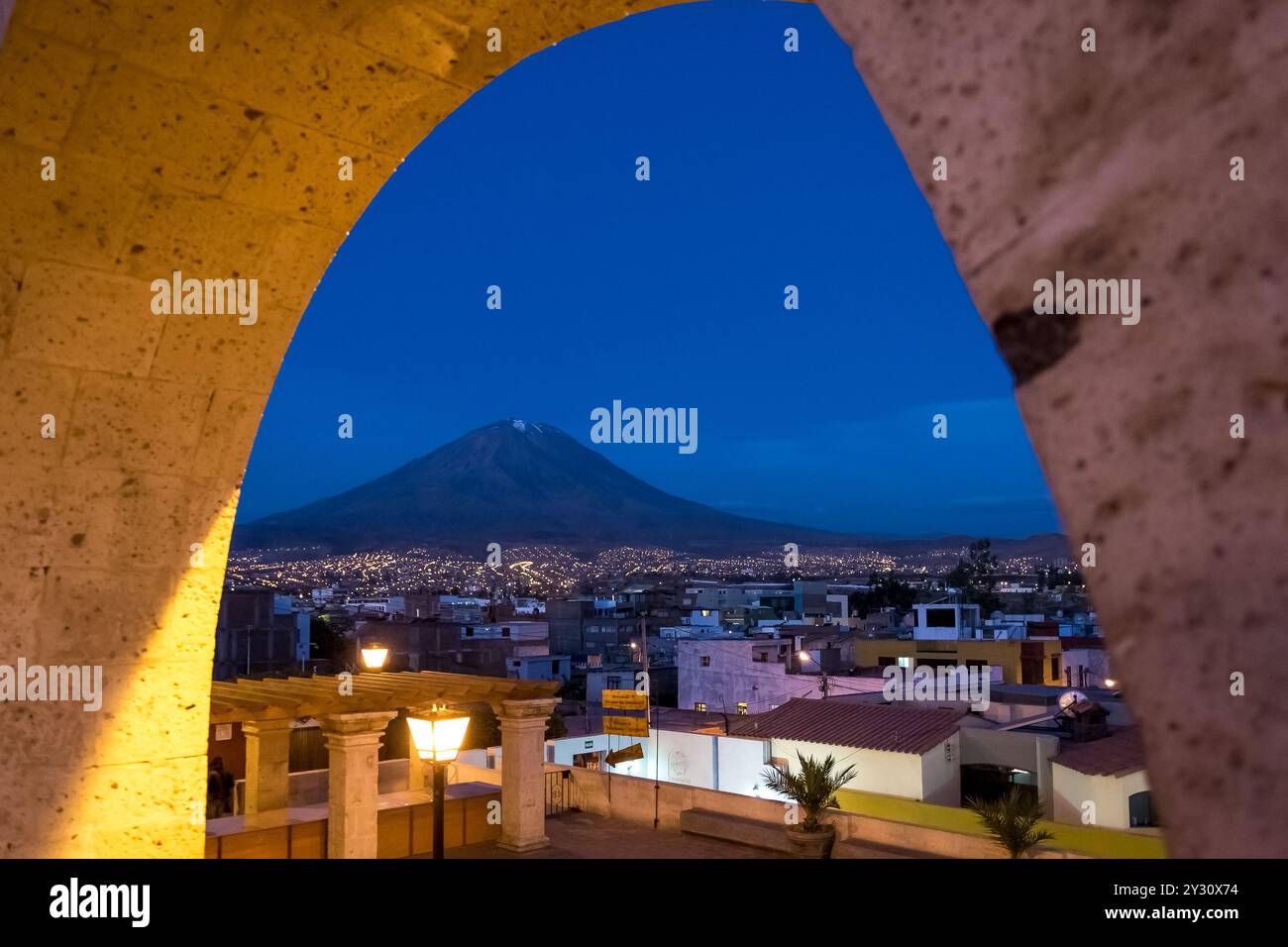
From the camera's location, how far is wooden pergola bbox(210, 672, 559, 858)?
1045 centimetres

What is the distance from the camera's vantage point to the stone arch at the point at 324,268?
0.67 meters

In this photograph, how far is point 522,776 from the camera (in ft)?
39.1

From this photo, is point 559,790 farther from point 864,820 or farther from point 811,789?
point 864,820

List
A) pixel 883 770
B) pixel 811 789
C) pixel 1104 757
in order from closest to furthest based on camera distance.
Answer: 1. pixel 811 789
2. pixel 1104 757
3. pixel 883 770

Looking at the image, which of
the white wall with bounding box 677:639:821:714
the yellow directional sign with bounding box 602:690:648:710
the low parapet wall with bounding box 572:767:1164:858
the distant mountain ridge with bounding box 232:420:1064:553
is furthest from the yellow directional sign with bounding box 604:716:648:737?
the distant mountain ridge with bounding box 232:420:1064:553

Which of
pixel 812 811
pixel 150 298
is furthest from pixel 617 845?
pixel 150 298

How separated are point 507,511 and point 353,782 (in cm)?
11552

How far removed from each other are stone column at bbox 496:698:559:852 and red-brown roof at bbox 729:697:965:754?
7.61 m

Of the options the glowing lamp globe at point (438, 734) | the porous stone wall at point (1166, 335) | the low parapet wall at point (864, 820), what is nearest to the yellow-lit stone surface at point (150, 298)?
the porous stone wall at point (1166, 335)

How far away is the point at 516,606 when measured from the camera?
68062 millimetres

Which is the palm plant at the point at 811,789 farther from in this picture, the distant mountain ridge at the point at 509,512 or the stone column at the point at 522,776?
the distant mountain ridge at the point at 509,512
